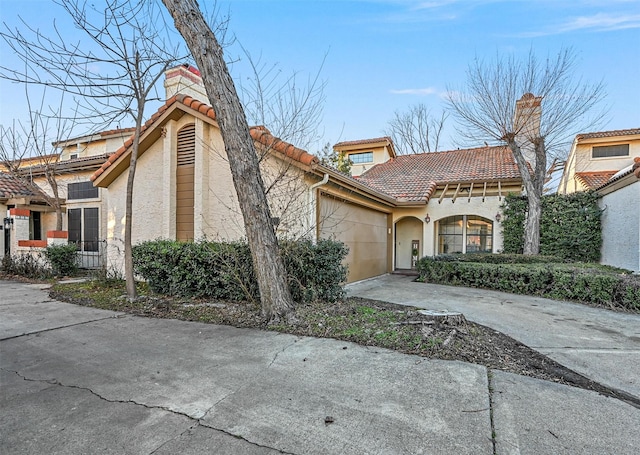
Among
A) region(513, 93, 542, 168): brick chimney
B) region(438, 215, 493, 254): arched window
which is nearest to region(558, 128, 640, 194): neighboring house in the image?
region(438, 215, 493, 254): arched window

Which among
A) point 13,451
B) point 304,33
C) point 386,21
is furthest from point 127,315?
point 386,21

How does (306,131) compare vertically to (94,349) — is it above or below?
above

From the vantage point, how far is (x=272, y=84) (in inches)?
278

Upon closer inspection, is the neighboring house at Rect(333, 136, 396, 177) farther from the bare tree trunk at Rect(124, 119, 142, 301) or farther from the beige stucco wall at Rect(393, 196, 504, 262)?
the bare tree trunk at Rect(124, 119, 142, 301)

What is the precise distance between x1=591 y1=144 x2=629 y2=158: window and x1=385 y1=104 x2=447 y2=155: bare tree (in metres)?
10.1

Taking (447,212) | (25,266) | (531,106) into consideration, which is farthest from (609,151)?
(25,266)

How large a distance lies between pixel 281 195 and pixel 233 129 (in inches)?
110

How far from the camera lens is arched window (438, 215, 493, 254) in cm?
1394

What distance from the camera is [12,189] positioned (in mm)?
13336

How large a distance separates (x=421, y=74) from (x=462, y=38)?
185 centimetres

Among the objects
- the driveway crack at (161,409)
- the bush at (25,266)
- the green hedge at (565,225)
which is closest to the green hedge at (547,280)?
the green hedge at (565,225)

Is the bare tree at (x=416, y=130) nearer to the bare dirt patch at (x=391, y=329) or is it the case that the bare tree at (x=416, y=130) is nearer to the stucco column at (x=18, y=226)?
the bare dirt patch at (x=391, y=329)

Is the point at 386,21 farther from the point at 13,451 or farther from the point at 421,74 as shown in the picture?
the point at 13,451

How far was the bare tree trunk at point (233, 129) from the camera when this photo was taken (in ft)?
16.6
